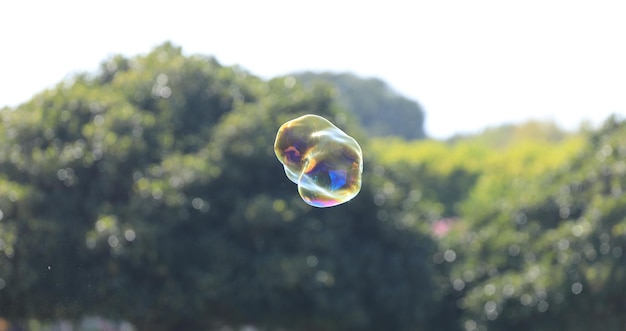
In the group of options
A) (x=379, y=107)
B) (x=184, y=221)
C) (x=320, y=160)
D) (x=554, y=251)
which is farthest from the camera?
(x=379, y=107)

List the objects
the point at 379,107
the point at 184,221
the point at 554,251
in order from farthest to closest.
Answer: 1. the point at 379,107
2. the point at 554,251
3. the point at 184,221

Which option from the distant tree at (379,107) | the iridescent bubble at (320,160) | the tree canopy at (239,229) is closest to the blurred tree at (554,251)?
the tree canopy at (239,229)

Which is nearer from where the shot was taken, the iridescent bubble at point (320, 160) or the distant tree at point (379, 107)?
the iridescent bubble at point (320, 160)

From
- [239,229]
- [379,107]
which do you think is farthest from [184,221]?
[379,107]

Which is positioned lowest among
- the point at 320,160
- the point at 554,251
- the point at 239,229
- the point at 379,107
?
the point at 320,160

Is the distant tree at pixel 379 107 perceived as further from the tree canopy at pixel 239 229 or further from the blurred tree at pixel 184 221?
the blurred tree at pixel 184 221

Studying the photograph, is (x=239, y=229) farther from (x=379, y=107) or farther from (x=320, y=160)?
(x=379, y=107)
